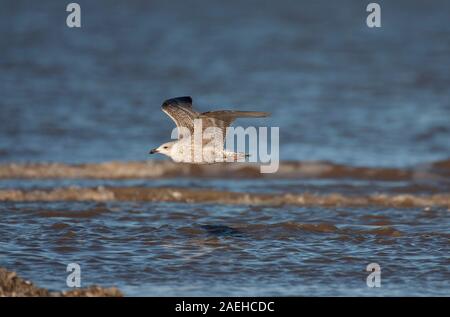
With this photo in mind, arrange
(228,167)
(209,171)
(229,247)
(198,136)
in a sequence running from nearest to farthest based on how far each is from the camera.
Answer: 1. (198,136)
2. (229,247)
3. (209,171)
4. (228,167)

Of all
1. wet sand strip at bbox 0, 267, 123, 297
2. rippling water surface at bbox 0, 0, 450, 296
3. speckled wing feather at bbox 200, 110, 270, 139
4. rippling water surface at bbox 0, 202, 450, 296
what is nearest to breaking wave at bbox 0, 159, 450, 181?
rippling water surface at bbox 0, 0, 450, 296

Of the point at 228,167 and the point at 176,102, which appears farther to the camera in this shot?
the point at 228,167

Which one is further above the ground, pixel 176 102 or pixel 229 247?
pixel 176 102

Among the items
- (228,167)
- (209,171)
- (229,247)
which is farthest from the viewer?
(228,167)

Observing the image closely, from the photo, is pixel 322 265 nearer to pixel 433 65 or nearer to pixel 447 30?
pixel 433 65

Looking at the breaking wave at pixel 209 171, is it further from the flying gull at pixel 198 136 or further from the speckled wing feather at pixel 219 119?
the speckled wing feather at pixel 219 119

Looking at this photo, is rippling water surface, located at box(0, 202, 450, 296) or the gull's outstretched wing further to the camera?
the gull's outstretched wing

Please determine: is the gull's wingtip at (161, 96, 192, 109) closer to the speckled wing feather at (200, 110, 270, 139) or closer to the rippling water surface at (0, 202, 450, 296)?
the speckled wing feather at (200, 110, 270, 139)

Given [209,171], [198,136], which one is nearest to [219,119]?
[198,136]

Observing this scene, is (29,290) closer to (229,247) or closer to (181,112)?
(181,112)

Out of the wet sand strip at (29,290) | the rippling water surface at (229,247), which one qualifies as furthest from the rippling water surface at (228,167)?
the wet sand strip at (29,290)

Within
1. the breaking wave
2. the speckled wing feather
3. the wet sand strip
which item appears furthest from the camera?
the breaking wave

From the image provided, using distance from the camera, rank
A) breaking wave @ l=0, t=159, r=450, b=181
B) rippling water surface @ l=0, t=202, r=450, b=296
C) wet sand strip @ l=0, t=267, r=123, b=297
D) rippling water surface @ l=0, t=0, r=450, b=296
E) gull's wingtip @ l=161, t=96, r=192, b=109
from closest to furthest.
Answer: wet sand strip @ l=0, t=267, r=123, b=297, rippling water surface @ l=0, t=202, r=450, b=296, rippling water surface @ l=0, t=0, r=450, b=296, gull's wingtip @ l=161, t=96, r=192, b=109, breaking wave @ l=0, t=159, r=450, b=181
